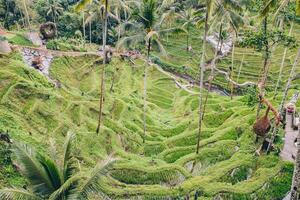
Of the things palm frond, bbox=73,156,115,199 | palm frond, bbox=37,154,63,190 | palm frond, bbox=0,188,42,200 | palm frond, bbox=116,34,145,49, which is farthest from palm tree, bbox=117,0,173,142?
palm frond, bbox=0,188,42,200

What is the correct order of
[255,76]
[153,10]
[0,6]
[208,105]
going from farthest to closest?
[0,6], [255,76], [208,105], [153,10]

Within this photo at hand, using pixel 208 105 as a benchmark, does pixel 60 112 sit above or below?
above

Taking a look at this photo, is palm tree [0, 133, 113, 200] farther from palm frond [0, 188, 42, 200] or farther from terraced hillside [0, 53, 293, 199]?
terraced hillside [0, 53, 293, 199]

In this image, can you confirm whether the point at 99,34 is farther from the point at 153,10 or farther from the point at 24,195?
the point at 24,195

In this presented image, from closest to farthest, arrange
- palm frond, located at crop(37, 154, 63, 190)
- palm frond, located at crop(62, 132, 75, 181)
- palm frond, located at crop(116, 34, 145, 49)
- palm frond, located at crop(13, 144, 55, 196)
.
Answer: palm frond, located at crop(13, 144, 55, 196) → palm frond, located at crop(37, 154, 63, 190) → palm frond, located at crop(62, 132, 75, 181) → palm frond, located at crop(116, 34, 145, 49)

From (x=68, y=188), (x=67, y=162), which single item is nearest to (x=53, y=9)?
(x=67, y=162)

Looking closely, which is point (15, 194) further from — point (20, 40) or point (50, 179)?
point (20, 40)

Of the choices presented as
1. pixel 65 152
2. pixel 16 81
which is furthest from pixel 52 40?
pixel 65 152

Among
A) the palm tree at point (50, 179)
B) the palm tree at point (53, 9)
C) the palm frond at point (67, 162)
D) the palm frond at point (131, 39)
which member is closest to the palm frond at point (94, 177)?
the palm tree at point (50, 179)
